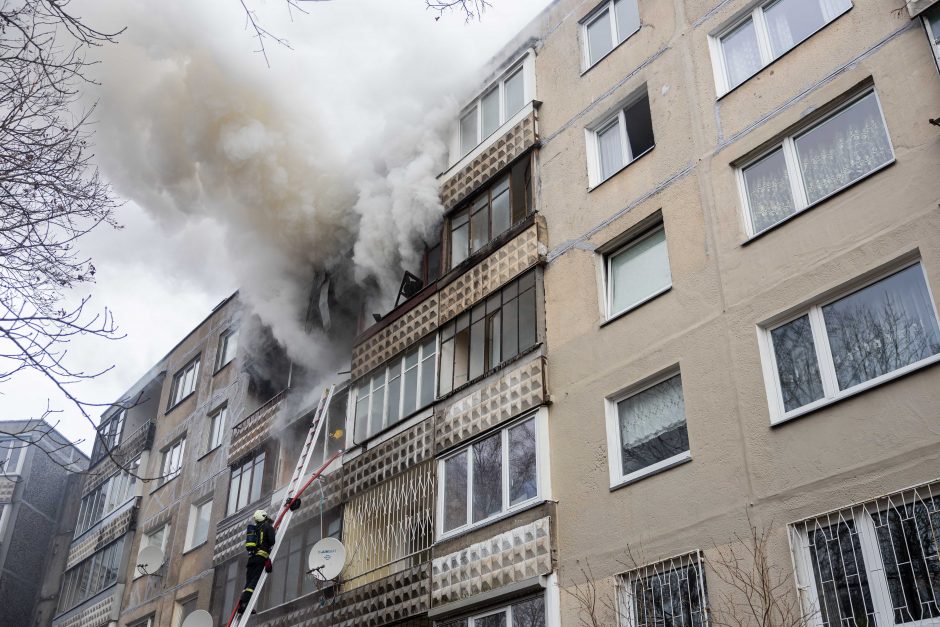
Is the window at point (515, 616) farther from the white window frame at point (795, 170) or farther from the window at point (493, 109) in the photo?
the window at point (493, 109)

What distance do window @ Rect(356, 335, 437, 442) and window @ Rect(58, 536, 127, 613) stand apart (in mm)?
12302

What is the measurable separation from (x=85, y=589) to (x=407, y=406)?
54.6 feet

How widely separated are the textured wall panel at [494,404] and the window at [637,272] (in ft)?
4.55

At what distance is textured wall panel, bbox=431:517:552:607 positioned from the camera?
12172 millimetres

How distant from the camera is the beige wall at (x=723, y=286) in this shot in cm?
942

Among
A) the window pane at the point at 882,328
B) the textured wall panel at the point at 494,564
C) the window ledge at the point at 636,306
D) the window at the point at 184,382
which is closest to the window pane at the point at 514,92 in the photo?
the window ledge at the point at 636,306

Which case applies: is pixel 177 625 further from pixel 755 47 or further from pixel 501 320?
pixel 755 47

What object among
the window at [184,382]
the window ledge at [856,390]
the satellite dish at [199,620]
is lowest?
the satellite dish at [199,620]

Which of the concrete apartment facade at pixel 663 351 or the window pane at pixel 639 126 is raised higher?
the window pane at pixel 639 126

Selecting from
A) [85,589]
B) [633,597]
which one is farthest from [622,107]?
[85,589]

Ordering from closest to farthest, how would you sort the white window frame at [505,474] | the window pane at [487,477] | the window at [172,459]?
the white window frame at [505,474] → the window pane at [487,477] → the window at [172,459]

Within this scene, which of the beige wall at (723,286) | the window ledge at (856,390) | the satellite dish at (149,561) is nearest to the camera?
the window ledge at (856,390)

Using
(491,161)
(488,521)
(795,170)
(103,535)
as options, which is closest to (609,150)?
(491,161)

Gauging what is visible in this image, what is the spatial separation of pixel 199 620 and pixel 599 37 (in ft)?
42.5
